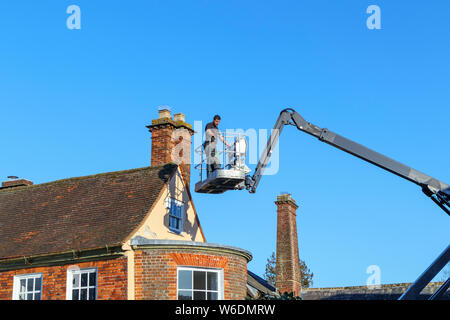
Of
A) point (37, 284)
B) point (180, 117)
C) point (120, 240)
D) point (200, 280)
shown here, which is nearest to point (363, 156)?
point (200, 280)

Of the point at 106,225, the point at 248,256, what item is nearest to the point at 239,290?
the point at 248,256

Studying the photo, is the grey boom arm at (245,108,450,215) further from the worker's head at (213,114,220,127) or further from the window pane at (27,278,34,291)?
the window pane at (27,278,34,291)

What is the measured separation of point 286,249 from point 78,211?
40.3 feet

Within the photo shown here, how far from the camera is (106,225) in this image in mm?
21781

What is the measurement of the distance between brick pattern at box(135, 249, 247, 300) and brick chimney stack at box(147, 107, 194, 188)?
683 centimetres

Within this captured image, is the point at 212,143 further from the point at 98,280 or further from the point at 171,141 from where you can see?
the point at 171,141

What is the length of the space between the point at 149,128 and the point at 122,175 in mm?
2544

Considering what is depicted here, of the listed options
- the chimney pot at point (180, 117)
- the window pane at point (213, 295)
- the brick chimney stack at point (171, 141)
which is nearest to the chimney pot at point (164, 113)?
the brick chimney stack at point (171, 141)

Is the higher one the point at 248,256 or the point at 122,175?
the point at 122,175

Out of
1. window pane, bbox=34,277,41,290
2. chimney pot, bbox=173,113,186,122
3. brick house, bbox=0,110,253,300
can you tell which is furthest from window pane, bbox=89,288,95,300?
chimney pot, bbox=173,113,186,122

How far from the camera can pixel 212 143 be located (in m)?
18.3

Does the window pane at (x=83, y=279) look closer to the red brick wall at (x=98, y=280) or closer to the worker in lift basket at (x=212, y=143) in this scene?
the red brick wall at (x=98, y=280)
